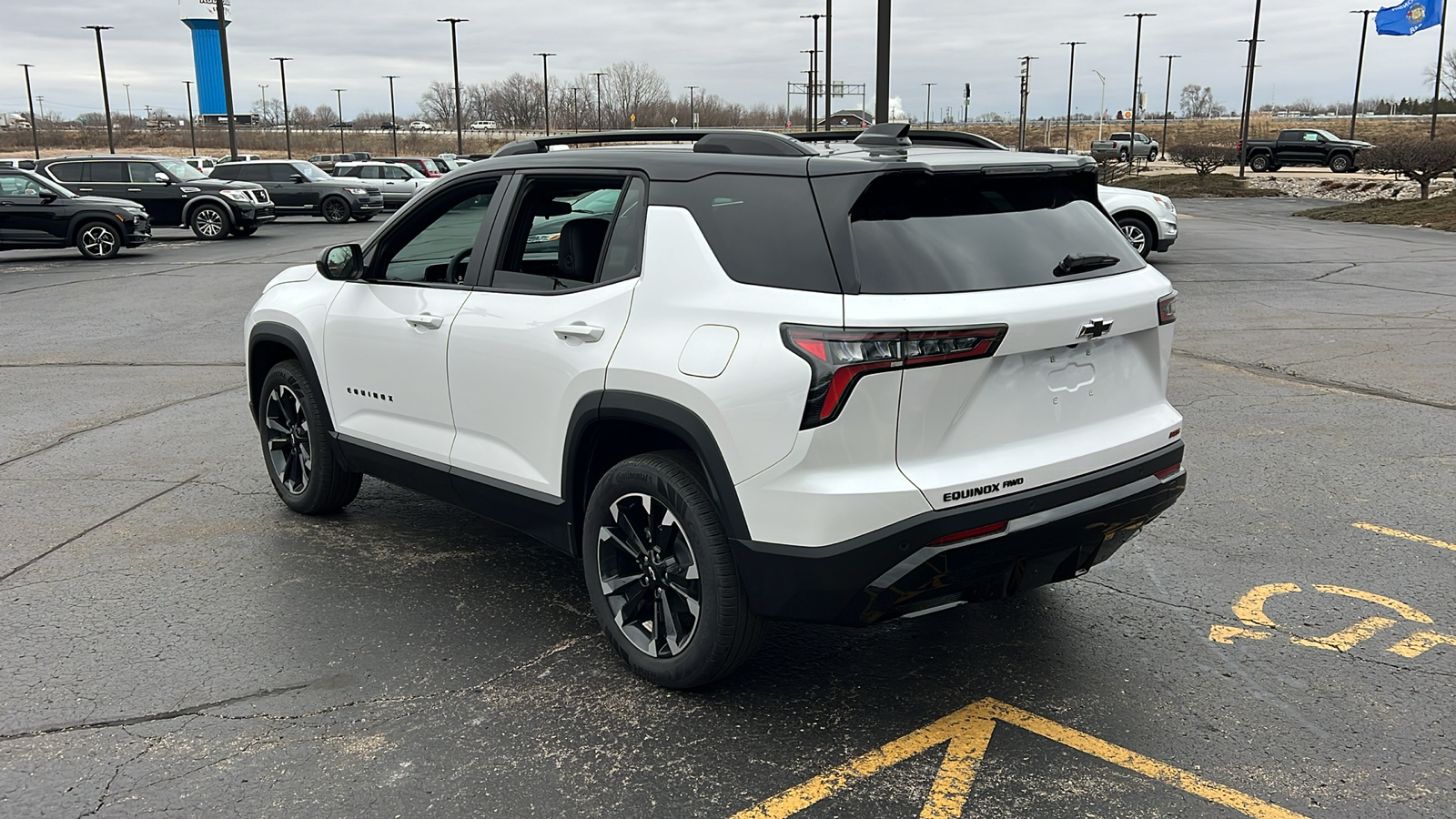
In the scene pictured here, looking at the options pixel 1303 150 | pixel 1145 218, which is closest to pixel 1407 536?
pixel 1145 218

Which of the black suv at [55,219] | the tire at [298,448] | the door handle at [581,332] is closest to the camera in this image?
the door handle at [581,332]

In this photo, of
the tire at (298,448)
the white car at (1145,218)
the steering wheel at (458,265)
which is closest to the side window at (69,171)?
the white car at (1145,218)

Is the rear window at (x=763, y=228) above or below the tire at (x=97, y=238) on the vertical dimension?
above

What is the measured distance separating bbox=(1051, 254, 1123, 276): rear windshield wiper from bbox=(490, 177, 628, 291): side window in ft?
4.86

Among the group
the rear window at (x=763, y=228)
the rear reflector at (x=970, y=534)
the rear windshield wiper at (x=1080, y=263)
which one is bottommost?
the rear reflector at (x=970, y=534)

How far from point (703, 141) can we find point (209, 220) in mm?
25458

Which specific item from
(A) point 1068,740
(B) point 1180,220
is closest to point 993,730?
(A) point 1068,740

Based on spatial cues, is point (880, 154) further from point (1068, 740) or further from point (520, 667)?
point (520, 667)

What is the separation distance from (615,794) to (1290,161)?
53.0m

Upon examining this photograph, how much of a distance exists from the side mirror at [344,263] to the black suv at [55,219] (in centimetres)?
1864

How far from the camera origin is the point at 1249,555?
4.86 m

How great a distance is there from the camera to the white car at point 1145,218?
51.8ft

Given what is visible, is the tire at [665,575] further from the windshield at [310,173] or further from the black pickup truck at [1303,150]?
the black pickup truck at [1303,150]

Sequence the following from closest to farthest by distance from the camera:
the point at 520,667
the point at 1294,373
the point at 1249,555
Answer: the point at 520,667 < the point at 1249,555 < the point at 1294,373
